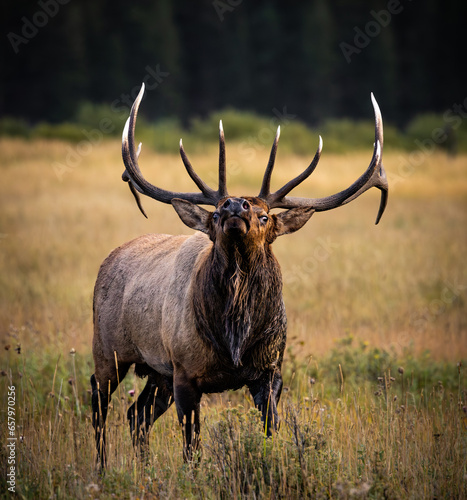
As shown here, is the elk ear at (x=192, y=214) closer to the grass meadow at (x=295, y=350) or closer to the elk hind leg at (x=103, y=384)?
the grass meadow at (x=295, y=350)

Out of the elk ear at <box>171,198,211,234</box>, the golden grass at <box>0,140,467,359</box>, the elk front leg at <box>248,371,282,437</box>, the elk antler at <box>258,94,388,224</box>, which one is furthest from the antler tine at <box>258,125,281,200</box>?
the golden grass at <box>0,140,467,359</box>

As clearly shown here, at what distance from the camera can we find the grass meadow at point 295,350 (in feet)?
13.9

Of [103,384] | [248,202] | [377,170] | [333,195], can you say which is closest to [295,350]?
[103,384]

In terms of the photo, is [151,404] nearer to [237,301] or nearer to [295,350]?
[237,301]

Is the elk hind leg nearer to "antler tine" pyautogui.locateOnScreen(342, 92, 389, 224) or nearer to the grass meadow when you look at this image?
the grass meadow

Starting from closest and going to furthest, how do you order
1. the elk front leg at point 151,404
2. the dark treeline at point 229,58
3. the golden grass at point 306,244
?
the elk front leg at point 151,404, the golden grass at point 306,244, the dark treeline at point 229,58

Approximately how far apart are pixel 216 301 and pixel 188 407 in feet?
2.28

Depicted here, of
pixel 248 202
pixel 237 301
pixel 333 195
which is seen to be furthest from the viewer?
pixel 333 195

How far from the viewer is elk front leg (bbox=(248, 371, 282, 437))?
15.5 feet

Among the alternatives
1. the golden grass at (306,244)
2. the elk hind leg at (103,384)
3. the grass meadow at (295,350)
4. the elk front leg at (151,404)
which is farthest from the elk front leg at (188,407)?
the golden grass at (306,244)

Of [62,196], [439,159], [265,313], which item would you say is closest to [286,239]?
[62,196]

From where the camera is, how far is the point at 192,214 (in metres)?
4.90

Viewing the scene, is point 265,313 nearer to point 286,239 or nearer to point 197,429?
point 197,429

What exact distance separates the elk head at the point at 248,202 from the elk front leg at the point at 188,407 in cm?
94
